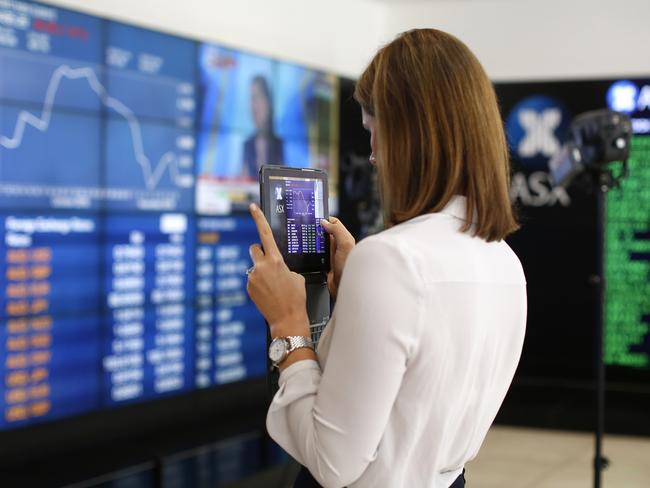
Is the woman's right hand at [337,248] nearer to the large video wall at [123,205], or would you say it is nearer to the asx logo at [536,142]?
the large video wall at [123,205]

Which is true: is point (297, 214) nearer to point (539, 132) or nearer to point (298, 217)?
point (298, 217)

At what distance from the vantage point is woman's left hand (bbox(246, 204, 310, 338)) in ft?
3.74

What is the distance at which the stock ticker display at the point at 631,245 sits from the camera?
15.4ft

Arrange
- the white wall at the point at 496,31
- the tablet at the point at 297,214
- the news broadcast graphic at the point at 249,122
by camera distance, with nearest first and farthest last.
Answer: the tablet at the point at 297,214 → the news broadcast graphic at the point at 249,122 → the white wall at the point at 496,31

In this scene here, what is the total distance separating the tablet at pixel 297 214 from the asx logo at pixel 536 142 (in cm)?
366

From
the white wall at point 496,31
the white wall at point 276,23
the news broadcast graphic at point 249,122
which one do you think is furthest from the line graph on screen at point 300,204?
the white wall at point 496,31

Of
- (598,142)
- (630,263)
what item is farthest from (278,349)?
(630,263)

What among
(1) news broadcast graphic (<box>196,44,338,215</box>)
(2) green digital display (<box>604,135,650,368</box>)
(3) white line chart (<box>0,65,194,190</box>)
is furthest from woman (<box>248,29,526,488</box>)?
(2) green digital display (<box>604,135,650,368</box>)

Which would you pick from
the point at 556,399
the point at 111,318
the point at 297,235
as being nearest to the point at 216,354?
the point at 111,318

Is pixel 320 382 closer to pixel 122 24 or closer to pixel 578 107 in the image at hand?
pixel 122 24

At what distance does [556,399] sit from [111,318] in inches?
109

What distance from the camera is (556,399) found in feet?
16.1

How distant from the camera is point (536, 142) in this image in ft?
16.4

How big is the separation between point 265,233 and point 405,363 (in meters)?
0.29
